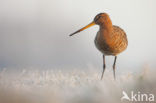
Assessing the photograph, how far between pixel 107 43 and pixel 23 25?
1516 centimetres

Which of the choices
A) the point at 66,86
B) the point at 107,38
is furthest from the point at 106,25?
the point at 66,86

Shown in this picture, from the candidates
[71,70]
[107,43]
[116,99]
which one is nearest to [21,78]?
[71,70]

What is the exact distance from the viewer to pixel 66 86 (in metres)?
7.76

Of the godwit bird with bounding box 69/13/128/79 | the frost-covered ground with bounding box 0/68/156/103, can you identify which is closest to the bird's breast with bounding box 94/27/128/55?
the godwit bird with bounding box 69/13/128/79

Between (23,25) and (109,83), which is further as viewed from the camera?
(23,25)

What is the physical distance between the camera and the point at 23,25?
24.4 m

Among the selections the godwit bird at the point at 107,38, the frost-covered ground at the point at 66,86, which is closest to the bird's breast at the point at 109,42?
the godwit bird at the point at 107,38

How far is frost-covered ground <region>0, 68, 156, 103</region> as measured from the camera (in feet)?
21.6

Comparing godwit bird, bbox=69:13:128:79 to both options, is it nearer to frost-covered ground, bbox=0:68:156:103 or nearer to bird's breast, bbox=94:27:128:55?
bird's breast, bbox=94:27:128:55

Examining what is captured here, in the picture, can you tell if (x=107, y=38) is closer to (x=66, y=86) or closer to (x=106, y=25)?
(x=106, y=25)

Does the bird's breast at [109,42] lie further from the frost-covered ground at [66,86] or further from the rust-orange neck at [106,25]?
the frost-covered ground at [66,86]

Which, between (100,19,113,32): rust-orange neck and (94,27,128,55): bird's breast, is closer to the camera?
(94,27,128,55): bird's breast

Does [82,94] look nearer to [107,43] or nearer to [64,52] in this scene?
[107,43]

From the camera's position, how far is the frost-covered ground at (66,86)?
21.6 feet
